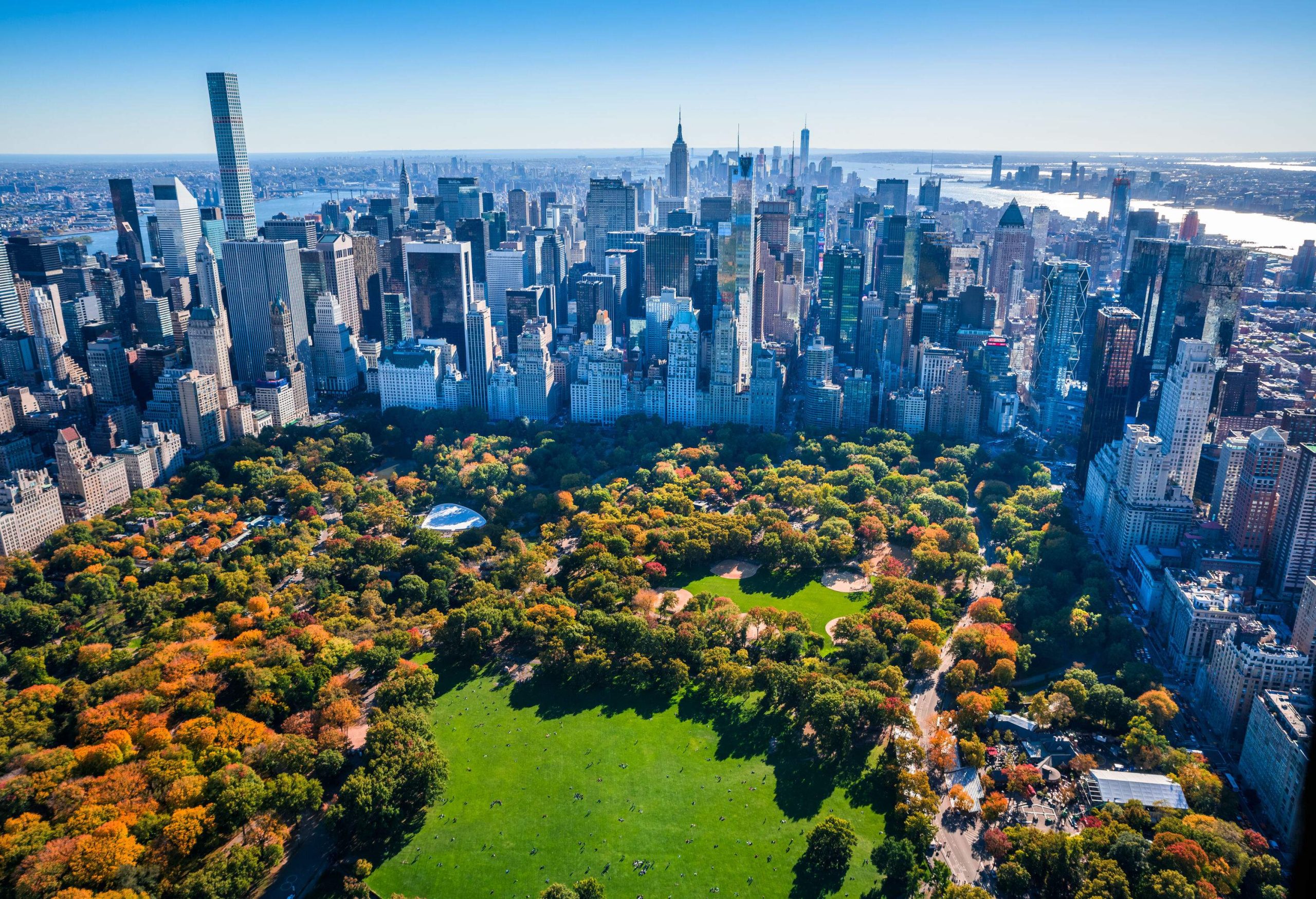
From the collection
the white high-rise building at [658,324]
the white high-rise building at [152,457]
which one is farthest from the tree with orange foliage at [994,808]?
the white high-rise building at [658,324]

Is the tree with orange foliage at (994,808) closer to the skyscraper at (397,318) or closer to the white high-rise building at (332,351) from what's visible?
the white high-rise building at (332,351)

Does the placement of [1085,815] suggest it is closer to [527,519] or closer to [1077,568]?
[1077,568]

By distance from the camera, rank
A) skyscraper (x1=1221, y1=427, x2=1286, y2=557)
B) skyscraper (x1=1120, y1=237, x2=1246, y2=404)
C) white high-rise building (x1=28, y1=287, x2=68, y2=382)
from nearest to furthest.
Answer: skyscraper (x1=1221, y1=427, x2=1286, y2=557) < skyscraper (x1=1120, y1=237, x2=1246, y2=404) < white high-rise building (x1=28, y1=287, x2=68, y2=382)

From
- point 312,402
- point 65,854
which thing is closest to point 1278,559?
point 65,854

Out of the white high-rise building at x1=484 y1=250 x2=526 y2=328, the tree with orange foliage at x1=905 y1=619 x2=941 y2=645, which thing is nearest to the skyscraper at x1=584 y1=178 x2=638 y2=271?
the white high-rise building at x1=484 y1=250 x2=526 y2=328

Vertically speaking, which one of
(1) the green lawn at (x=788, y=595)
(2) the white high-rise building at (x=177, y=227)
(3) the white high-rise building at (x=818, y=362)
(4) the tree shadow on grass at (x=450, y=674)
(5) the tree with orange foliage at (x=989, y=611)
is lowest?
(4) the tree shadow on grass at (x=450, y=674)

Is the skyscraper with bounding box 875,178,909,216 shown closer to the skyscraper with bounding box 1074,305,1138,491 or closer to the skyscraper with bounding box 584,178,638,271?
the skyscraper with bounding box 584,178,638,271
